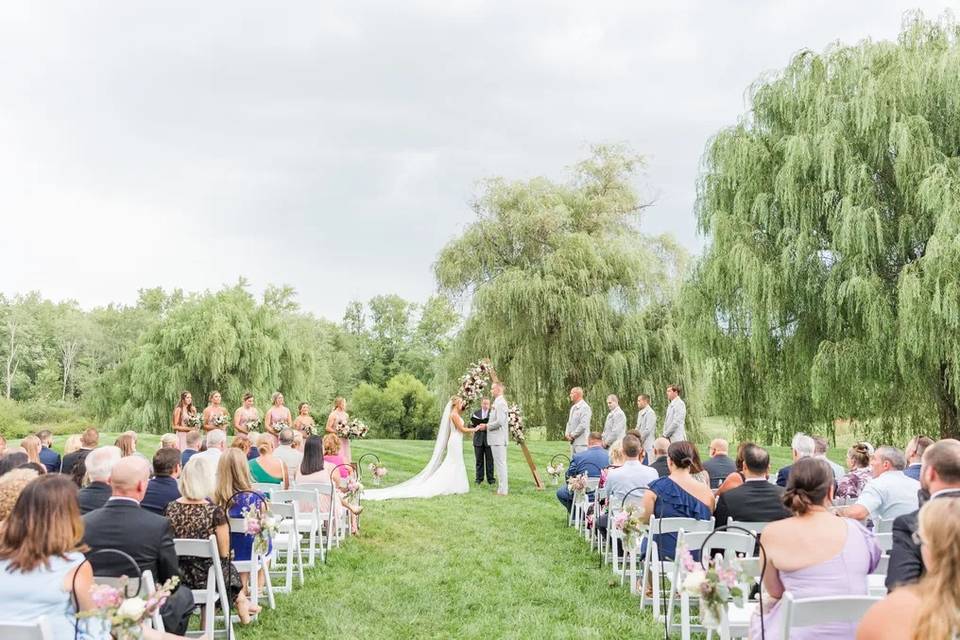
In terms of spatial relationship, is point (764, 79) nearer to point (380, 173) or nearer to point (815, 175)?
point (815, 175)

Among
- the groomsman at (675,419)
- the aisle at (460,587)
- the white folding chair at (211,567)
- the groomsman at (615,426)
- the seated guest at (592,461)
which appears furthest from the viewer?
the groomsman at (615,426)

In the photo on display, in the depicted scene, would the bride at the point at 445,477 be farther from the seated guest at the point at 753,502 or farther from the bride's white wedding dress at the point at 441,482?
the seated guest at the point at 753,502

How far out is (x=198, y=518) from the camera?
5.47 m

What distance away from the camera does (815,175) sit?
14.5 metres

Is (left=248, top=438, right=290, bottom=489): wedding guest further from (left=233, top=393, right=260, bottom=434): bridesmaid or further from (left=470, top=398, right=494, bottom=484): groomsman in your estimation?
(left=470, top=398, right=494, bottom=484): groomsman

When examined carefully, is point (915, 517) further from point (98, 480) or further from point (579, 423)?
point (579, 423)

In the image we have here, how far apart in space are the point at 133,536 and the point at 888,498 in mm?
5123

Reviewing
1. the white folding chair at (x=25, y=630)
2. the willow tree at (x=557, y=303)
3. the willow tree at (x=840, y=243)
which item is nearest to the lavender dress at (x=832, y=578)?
the white folding chair at (x=25, y=630)

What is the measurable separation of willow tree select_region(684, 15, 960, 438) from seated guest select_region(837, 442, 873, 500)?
→ 601cm

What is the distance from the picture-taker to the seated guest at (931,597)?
2355 mm

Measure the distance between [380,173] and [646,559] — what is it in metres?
34.0

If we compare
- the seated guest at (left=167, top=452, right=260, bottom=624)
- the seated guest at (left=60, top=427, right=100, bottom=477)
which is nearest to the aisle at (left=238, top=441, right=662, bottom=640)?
the seated guest at (left=167, top=452, right=260, bottom=624)

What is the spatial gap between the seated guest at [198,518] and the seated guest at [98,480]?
45 cm

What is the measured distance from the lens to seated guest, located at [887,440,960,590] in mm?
3416
